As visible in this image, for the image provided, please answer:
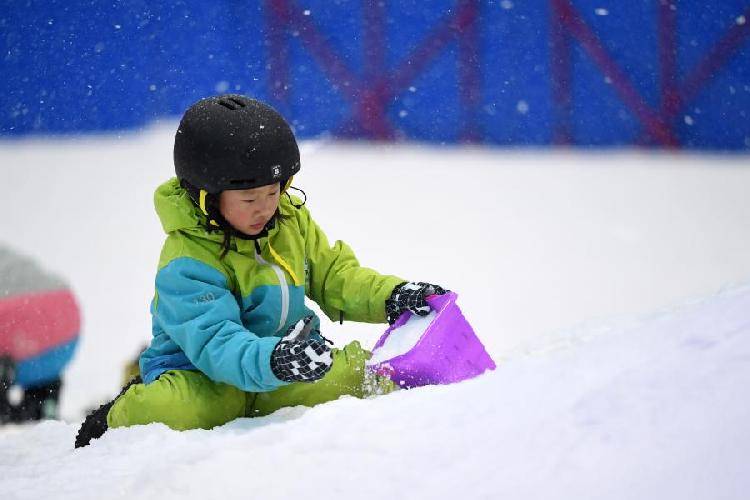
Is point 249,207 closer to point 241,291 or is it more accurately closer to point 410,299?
point 241,291

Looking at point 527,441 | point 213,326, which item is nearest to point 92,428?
point 213,326

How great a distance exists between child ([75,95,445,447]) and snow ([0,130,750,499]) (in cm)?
11

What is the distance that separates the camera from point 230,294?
2268 mm

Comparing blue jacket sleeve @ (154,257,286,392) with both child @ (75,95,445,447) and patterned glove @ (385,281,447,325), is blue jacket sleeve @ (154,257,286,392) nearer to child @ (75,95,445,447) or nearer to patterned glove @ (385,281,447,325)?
child @ (75,95,445,447)

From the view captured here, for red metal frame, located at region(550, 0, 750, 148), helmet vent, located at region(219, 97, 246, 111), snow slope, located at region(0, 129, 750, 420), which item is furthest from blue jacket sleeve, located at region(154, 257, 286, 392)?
red metal frame, located at region(550, 0, 750, 148)

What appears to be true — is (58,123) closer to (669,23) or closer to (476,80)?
(476,80)

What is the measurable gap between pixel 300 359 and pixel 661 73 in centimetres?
480

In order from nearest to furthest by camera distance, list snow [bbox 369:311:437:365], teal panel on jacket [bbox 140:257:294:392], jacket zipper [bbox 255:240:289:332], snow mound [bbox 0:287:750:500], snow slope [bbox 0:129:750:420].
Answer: snow mound [bbox 0:287:750:500] → teal panel on jacket [bbox 140:257:294:392] → snow [bbox 369:311:437:365] → jacket zipper [bbox 255:240:289:332] → snow slope [bbox 0:129:750:420]

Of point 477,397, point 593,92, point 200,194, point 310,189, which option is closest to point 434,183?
point 310,189

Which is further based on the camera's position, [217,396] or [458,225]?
[458,225]

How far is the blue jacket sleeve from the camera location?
6.98 ft

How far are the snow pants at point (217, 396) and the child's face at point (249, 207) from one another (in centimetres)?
37

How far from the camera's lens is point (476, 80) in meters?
6.20

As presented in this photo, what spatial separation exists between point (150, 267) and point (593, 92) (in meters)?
3.20
